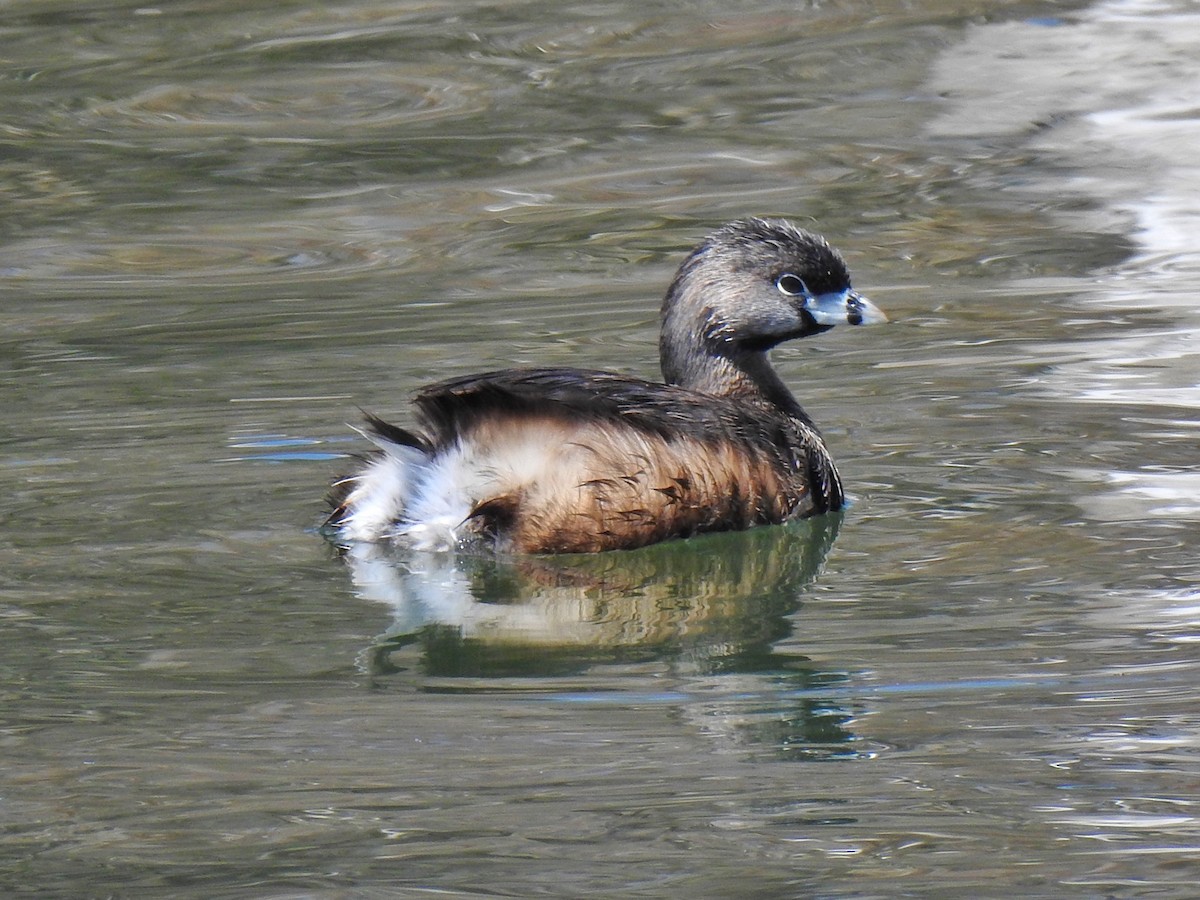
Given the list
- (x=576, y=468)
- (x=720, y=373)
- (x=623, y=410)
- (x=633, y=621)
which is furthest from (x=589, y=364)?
(x=633, y=621)

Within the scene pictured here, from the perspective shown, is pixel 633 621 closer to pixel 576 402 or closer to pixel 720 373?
pixel 576 402

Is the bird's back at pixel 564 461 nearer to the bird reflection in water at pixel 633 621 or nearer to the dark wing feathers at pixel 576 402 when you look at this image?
the dark wing feathers at pixel 576 402

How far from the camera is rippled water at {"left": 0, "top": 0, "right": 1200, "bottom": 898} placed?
14.4 feet

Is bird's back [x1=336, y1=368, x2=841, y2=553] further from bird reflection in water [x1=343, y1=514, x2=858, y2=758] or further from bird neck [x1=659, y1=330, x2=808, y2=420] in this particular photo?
bird neck [x1=659, y1=330, x2=808, y2=420]

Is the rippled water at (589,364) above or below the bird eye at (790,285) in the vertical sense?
below

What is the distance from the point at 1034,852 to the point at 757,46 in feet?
34.8

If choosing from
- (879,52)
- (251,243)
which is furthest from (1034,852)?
(879,52)

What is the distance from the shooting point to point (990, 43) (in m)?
14.1

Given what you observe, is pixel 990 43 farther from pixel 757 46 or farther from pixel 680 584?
pixel 680 584

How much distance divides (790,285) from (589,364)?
1691 mm

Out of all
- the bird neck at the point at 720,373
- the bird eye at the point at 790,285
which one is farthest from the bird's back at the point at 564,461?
the bird eye at the point at 790,285

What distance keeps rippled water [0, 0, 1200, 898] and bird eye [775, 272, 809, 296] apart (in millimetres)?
616

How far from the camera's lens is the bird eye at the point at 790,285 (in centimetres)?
705

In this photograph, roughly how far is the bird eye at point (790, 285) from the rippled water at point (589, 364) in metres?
0.62
